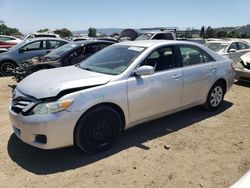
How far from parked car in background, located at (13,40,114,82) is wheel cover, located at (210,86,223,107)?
429 cm

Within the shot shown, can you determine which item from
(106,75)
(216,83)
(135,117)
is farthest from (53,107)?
(216,83)

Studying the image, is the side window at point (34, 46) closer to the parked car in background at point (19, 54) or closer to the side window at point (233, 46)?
the parked car in background at point (19, 54)

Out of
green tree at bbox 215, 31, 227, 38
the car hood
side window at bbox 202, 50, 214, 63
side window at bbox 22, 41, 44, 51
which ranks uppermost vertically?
green tree at bbox 215, 31, 227, 38

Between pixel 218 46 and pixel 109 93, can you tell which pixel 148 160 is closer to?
pixel 109 93

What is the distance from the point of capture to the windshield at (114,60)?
4.94m

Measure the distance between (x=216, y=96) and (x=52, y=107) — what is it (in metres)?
3.80

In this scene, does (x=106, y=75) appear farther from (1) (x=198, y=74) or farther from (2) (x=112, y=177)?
(1) (x=198, y=74)

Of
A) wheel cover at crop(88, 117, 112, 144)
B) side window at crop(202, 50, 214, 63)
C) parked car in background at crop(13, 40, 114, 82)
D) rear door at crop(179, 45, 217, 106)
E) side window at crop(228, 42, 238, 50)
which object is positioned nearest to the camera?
wheel cover at crop(88, 117, 112, 144)

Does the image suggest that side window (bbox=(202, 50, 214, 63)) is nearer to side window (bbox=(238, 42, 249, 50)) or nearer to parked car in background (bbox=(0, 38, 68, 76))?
side window (bbox=(238, 42, 249, 50))

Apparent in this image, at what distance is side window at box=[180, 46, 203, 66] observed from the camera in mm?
5729

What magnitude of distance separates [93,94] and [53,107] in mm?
579

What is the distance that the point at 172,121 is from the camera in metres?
5.96

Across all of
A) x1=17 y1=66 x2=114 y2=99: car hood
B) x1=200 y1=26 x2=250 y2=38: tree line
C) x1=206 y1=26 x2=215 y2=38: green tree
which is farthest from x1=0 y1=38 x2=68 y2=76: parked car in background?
x1=206 y1=26 x2=215 y2=38: green tree

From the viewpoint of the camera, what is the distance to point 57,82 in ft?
14.3
